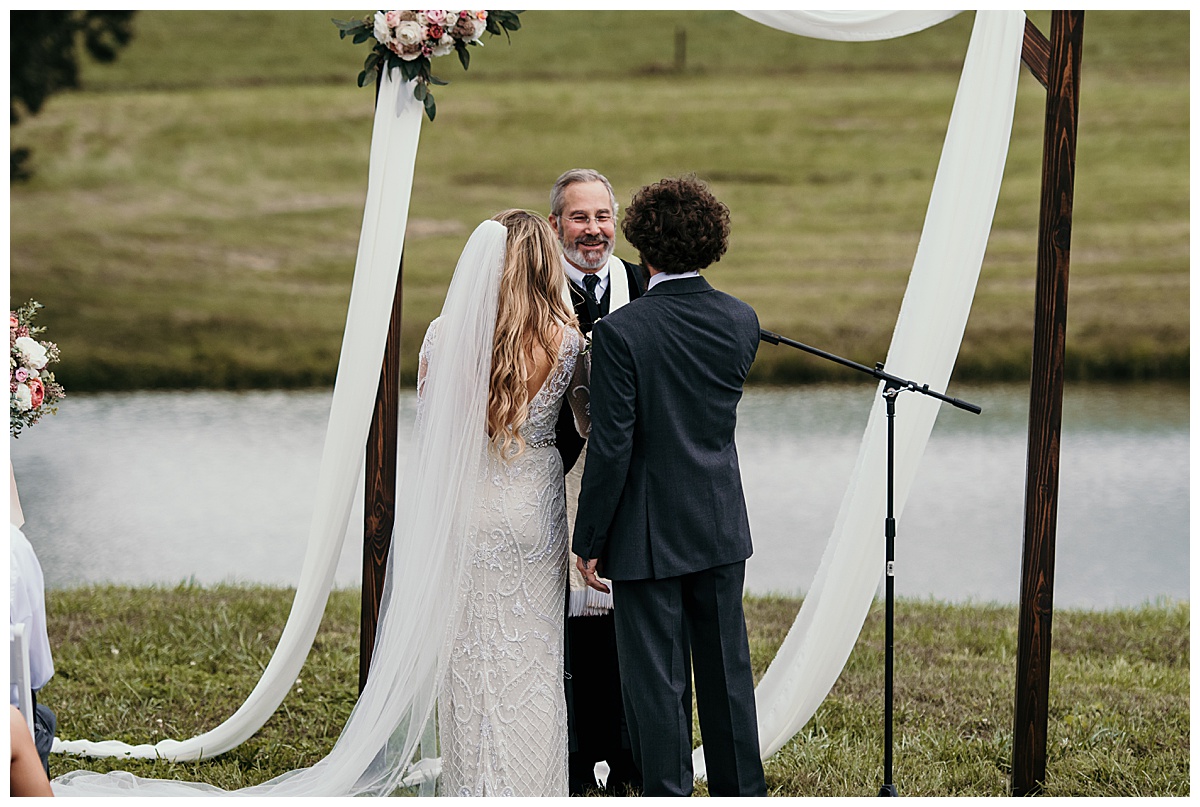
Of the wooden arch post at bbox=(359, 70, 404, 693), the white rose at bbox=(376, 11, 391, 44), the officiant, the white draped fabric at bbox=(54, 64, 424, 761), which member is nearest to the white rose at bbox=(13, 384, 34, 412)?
the white draped fabric at bbox=(54, 64, 424, 761)

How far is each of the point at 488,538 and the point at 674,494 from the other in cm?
49

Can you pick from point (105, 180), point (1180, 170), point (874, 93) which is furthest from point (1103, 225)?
point (105, 180)

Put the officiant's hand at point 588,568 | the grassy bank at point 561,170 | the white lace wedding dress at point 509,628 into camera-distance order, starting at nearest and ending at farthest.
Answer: the officiant's hand at point 588,568 < the white lace wedding dress at point 509,628 < the grassy bank at point 561,170

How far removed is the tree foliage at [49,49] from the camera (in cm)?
1488

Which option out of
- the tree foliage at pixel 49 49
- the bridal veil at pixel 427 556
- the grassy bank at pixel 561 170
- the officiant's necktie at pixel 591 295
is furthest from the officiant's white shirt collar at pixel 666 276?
the tree foliage at pixel 49 49

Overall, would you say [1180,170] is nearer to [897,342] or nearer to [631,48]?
[631,48]

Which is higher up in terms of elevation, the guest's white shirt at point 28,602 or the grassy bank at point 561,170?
the grassy bank at point 561,170

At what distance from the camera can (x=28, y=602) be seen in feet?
8.39

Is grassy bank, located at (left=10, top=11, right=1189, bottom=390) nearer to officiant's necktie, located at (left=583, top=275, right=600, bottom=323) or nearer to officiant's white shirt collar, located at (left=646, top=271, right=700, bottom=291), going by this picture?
officiant's necktie, located at (left=583, top=275, right=600, bottom=323)

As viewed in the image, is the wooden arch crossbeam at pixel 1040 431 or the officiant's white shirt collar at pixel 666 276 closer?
the officiant's white shirt collar at pixel 666 276

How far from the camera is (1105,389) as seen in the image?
46.3 ft

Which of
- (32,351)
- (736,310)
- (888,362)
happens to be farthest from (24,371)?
(888,362)

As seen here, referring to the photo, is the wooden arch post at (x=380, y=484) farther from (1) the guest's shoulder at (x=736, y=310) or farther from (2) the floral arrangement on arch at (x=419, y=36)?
(1) the guest's shoulder at (x=736, y=310)

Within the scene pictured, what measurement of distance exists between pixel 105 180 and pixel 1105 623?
14.3m
